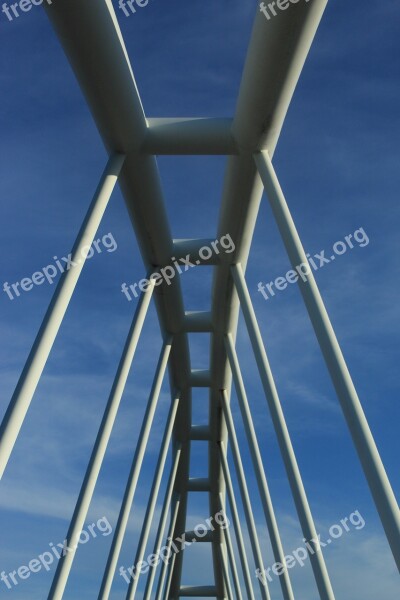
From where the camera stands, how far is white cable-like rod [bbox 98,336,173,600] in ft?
59.3

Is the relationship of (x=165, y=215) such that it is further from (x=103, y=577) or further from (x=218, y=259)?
(x=103, y=577)

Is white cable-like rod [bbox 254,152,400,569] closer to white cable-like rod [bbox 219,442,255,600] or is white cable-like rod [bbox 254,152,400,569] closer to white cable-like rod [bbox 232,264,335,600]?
white cable-like rod [bbox 232,264,335,600]

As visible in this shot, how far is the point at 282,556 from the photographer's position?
697 inches

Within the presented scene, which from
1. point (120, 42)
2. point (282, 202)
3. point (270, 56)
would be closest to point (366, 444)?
point (282, 202)

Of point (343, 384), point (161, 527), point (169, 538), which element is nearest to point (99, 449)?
point (343, 384)

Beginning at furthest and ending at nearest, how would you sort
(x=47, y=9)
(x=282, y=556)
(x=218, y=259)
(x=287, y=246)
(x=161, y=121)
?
(x=218, y=259), (x=282, y=556), (x=161, y=121), (x=287, y=246), (x=47, y=9)

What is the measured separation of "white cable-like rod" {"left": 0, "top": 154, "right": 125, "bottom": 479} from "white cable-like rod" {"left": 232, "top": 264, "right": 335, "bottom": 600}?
5.11 metres

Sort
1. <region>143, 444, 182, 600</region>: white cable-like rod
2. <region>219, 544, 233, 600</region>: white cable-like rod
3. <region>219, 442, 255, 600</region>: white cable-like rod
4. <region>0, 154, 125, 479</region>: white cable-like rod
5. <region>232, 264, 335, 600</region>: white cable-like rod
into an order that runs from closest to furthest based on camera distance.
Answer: <region>0, 154, 125, 479</region>: white cable-like rod
<region>232, 264, 335, 600</region>: white cable-like rod
<region>219, 442, 255, 600</region>: white cable-like rod
<region>143, 444, 182, 600</region>: white cable-like rod
<region>219, 544, 233, 600</region>: white cable-like rod

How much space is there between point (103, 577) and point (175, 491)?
906 inches

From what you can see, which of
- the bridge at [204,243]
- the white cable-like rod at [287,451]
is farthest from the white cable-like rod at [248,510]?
the white cable-like rod at [287,451]

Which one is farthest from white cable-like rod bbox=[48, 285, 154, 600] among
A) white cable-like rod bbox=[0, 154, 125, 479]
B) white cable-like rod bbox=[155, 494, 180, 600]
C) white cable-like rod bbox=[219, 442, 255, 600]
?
white cable-like rod bbox=[155, 494, 180, 600]

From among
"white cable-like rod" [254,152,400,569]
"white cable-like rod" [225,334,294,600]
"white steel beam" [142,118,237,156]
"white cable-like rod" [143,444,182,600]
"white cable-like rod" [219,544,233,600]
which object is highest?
"white cable-like rod" [219,544,233,600]

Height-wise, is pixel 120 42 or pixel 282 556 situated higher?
pixel 120 42

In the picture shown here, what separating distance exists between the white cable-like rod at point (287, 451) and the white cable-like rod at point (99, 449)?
2.83 meters
